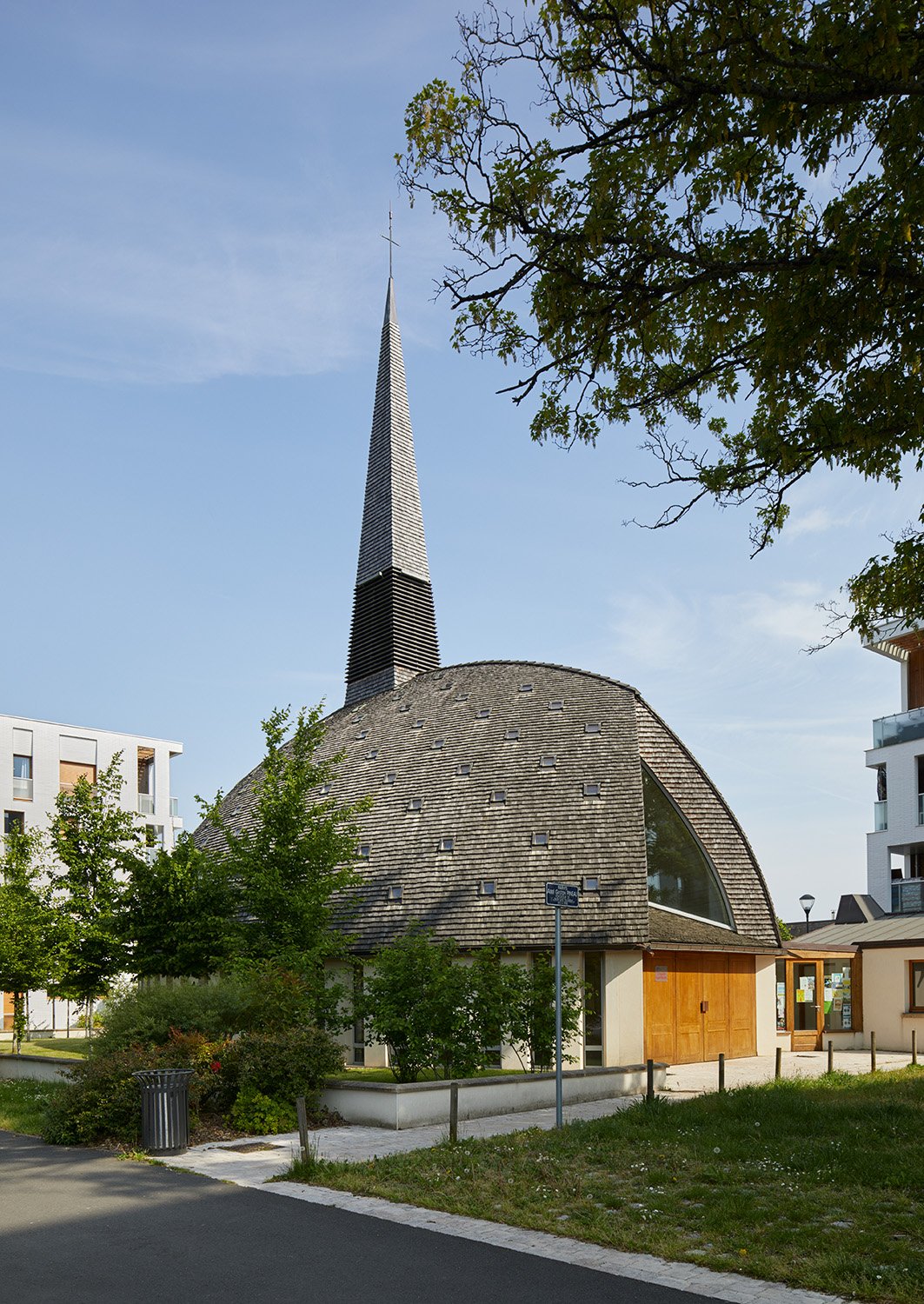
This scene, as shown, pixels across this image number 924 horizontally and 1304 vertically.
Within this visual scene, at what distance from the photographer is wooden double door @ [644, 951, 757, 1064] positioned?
83.7ft

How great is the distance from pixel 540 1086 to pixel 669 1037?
854 cm

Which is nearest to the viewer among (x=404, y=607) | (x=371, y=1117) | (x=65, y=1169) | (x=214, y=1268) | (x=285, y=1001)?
(x=214, y=1268)

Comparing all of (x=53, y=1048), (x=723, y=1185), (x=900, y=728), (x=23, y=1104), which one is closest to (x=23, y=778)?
(x=53, y=1048)

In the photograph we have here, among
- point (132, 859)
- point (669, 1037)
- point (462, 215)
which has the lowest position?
point (669, 1037)

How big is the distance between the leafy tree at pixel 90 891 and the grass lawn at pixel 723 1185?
50.2 ft

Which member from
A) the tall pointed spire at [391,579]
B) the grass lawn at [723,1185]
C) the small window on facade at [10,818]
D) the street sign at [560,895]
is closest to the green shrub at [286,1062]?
the grass lawn at [723,1185]

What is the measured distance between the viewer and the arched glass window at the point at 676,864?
27344mm

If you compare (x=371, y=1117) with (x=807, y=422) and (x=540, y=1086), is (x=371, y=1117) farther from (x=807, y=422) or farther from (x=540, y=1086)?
(x=807, y=422)

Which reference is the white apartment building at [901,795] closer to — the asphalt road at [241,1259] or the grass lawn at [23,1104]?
the grass lawn at [23,1104]

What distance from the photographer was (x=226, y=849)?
3484 cm

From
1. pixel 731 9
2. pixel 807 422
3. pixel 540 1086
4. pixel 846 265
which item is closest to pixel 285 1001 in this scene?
pixel 540 1086

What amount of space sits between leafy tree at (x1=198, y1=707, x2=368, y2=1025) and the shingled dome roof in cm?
224

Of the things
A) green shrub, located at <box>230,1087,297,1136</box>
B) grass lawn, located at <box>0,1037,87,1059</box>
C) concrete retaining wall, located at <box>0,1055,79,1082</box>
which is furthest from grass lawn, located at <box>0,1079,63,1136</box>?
grass lawn, located at <box>0,1037,87,1059</box>

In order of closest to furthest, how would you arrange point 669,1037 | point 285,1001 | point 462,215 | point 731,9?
point 731,9 → point 462,215 → point 285,1001 → point 669,1037
